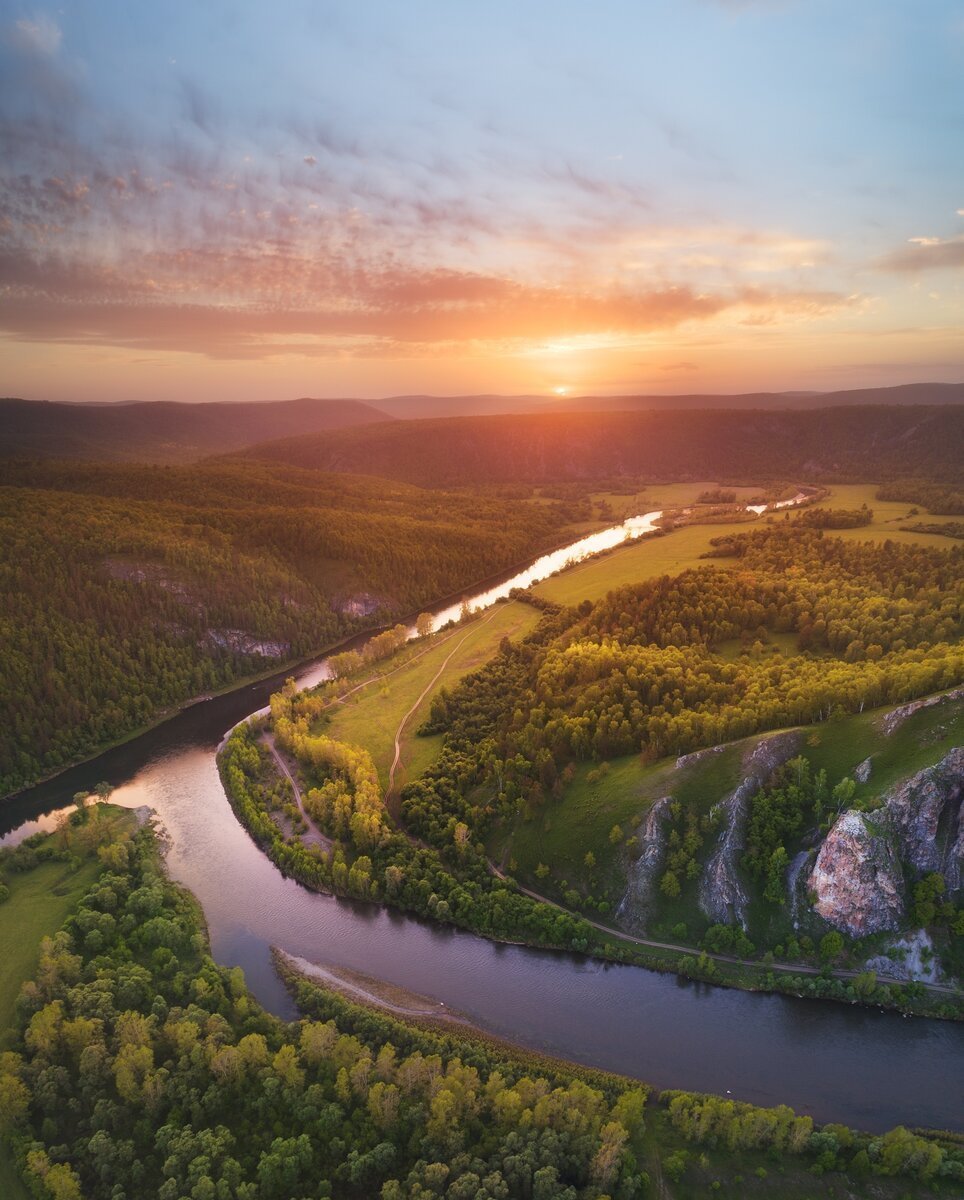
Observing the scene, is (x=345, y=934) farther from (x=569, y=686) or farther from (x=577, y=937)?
(x=569, y=686)

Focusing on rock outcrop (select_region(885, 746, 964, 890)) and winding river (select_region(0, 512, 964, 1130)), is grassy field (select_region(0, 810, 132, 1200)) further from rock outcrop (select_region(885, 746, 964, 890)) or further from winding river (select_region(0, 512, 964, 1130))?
rock outcrop (select_region(885, 746, 964, 890))

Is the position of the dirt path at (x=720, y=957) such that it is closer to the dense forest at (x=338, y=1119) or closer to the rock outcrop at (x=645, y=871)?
the rock outcrop at (x=645, y=871)

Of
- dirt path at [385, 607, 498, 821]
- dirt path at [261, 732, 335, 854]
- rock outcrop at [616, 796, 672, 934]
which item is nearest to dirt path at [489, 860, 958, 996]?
rock outcrop at [616, 796, 672, 934]

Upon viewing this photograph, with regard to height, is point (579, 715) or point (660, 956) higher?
point (579, 715)

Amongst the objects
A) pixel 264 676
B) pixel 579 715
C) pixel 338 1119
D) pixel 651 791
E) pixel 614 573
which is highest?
pixel 614 573

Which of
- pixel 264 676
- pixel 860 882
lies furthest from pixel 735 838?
pixel 264 676

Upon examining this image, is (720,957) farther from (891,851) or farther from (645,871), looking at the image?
(891,851)

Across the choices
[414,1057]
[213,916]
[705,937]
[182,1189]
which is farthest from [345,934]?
[705,937]
